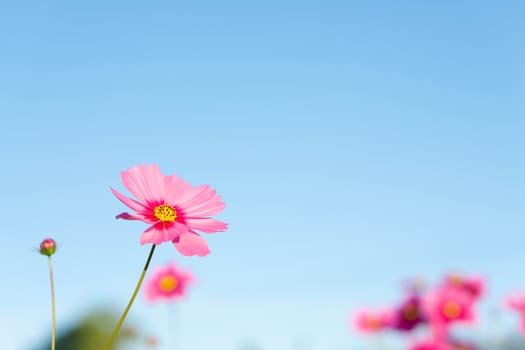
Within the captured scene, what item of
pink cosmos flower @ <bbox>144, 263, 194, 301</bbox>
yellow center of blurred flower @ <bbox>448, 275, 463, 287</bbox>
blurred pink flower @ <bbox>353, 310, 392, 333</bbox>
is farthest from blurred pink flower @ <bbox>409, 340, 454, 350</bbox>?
pink cosmos flower @ <bbox>144, 263, 194, 301</bbox>

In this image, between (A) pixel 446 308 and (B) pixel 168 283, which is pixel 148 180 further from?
(B) pixel 168 283

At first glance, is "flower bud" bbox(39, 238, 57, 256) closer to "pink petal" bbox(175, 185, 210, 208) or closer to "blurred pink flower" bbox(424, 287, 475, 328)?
"pink petal" bbox(175, 185, 210, 208)

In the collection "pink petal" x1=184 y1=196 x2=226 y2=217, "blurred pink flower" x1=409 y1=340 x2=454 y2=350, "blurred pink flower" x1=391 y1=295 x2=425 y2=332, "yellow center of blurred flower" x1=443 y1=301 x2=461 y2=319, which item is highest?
"blurred pink flower" x1=391 y1=295 x2=425 y2=332

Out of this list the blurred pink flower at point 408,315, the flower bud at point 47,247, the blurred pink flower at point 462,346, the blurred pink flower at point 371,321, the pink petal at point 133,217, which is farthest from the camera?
the blurred pink flower at point 371,321

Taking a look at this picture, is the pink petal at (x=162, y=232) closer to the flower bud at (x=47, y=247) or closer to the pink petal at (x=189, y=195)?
the pink petal at (x=189, y=195)

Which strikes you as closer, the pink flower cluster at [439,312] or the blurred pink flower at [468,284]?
the pink flower cluster at [439,312]

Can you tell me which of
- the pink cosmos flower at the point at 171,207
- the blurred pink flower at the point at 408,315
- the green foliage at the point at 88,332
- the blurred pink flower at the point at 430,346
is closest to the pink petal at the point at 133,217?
the pink cosmos flower at the point at 171,207

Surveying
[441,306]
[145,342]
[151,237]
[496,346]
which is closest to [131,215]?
[151,237]
